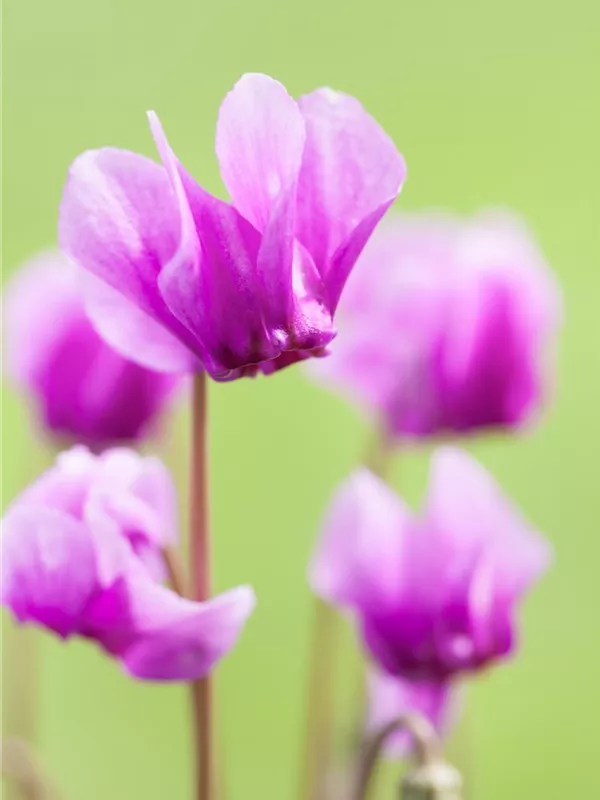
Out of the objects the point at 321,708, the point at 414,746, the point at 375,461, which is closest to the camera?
the point at 414,746

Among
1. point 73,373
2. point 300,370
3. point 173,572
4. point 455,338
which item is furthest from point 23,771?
point 300,370

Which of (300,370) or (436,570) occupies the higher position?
(436,570)

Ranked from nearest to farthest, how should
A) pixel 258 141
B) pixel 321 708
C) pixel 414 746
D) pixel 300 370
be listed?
pixel 258 141 → pixel 414 746 → pixel 321 708 → pixel 300 370

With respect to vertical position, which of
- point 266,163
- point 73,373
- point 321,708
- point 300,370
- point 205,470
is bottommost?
point 300,370

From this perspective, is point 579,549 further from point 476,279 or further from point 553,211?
point 476,279

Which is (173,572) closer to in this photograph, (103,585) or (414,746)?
(103,585)

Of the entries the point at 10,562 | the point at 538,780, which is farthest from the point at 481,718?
the point at 10,562

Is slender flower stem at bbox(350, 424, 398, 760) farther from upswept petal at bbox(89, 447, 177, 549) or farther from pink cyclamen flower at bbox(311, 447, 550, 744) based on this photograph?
upswept petal at bbox(89, 447, 177, 549)

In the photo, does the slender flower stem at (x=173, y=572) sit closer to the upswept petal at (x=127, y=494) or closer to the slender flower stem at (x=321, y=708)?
the upswept petal at (x=127, y=494)
